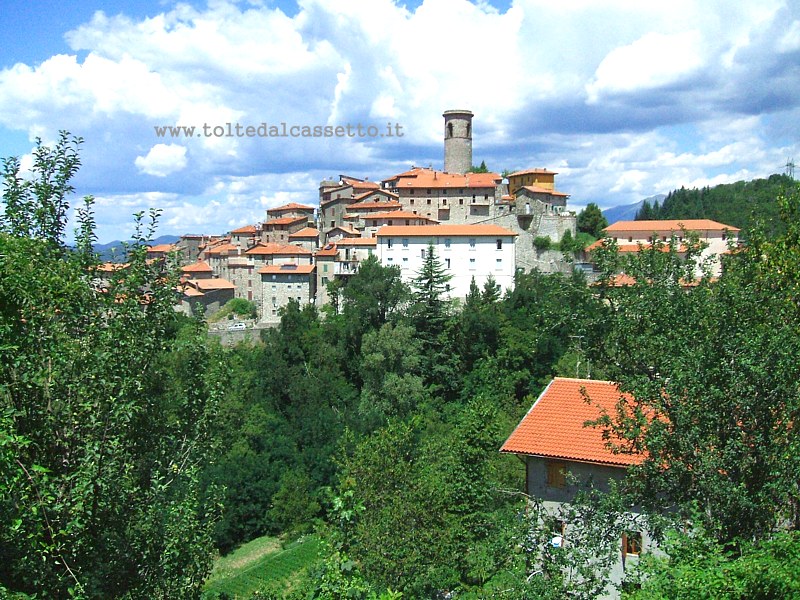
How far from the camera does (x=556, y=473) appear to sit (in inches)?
687

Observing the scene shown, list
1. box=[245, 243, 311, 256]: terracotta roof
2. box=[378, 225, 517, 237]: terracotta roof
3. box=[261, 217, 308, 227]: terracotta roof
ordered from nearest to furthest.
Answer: box=[378, 225, 517, 237]: terracotta roof → box=[245, 243, 311, 256]: terracotta roof → box=[261, 217, 308, 227]: terracotta roof

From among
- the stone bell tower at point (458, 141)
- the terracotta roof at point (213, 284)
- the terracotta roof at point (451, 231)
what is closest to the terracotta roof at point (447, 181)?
the terracotta roof at point (451, 231)

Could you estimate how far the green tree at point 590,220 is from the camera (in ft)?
223

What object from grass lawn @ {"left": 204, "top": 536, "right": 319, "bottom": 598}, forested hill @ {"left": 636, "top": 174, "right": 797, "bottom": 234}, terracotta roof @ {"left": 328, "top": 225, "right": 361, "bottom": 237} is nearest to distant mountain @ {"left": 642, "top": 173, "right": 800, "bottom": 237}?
forested hill @ {"left": 636, "top": 174, "right": 797, "bottom": 234}

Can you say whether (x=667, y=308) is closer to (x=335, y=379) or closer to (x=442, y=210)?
(x=335, y=379)

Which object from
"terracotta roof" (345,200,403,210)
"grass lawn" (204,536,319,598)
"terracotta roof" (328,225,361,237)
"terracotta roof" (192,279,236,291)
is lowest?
"grass lawn" (204,536,319,598)

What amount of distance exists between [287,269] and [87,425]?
5413 centimetres

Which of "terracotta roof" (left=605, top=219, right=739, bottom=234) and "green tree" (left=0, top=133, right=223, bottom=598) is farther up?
"terracotta roof" (left=605, top=219, right=739, bottom=234)

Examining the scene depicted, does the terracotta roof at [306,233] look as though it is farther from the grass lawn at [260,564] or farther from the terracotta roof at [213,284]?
the grass lawn at [260,564]

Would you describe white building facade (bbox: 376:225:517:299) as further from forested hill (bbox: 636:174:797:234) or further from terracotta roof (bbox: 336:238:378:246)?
forested hill (bbox: 636:174:797:234)

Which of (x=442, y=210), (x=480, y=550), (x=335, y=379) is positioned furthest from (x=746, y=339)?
(x=442, y=210)

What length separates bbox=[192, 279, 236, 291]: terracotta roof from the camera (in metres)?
66.4

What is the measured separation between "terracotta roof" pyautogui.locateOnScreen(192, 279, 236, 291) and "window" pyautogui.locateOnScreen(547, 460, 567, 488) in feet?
175

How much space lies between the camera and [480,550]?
13289 mm
